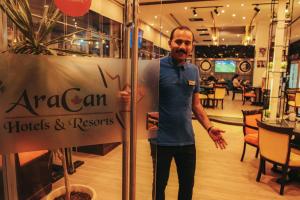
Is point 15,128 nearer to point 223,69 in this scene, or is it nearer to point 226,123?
point 226,123

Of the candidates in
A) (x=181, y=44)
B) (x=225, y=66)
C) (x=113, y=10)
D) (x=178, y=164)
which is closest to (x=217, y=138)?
(x=178, y=164)

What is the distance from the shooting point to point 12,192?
1.09m

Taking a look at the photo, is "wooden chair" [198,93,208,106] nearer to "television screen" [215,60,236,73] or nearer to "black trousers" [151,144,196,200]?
"black trousers" [151,144,196,200]

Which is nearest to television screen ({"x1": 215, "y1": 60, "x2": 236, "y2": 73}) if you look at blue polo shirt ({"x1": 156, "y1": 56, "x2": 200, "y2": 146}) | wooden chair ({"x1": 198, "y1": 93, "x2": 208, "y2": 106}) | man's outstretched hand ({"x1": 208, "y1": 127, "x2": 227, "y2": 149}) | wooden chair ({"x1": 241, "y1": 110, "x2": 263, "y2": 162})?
wooden chair ({"x1": 198, "y1": 93, "x2": 208, "y2": 106})

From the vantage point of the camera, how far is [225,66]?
21.2 metres

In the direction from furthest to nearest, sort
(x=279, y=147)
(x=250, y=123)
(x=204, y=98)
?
(x=204, y=98) < (x=250, y=123) < (x=279, y=147)

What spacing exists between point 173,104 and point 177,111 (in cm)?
6

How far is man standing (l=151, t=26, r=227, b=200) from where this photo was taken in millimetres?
1720

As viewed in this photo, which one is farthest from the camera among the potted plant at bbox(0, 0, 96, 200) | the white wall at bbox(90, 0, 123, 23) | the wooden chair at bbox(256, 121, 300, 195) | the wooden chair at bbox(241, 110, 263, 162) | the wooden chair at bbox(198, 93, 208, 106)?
the wooden chair at bbox(198, 93, 208, 106)

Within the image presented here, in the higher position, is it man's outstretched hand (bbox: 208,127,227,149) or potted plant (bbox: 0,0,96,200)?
potted plant (bbox: 0,0,96,200)

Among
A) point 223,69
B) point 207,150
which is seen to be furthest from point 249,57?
point 207,150

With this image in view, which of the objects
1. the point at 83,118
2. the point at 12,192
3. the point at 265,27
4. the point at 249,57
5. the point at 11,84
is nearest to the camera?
the point at 11,84

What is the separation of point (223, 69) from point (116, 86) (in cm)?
2163

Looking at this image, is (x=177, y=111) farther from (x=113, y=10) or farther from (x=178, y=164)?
(x=113, y=10)
